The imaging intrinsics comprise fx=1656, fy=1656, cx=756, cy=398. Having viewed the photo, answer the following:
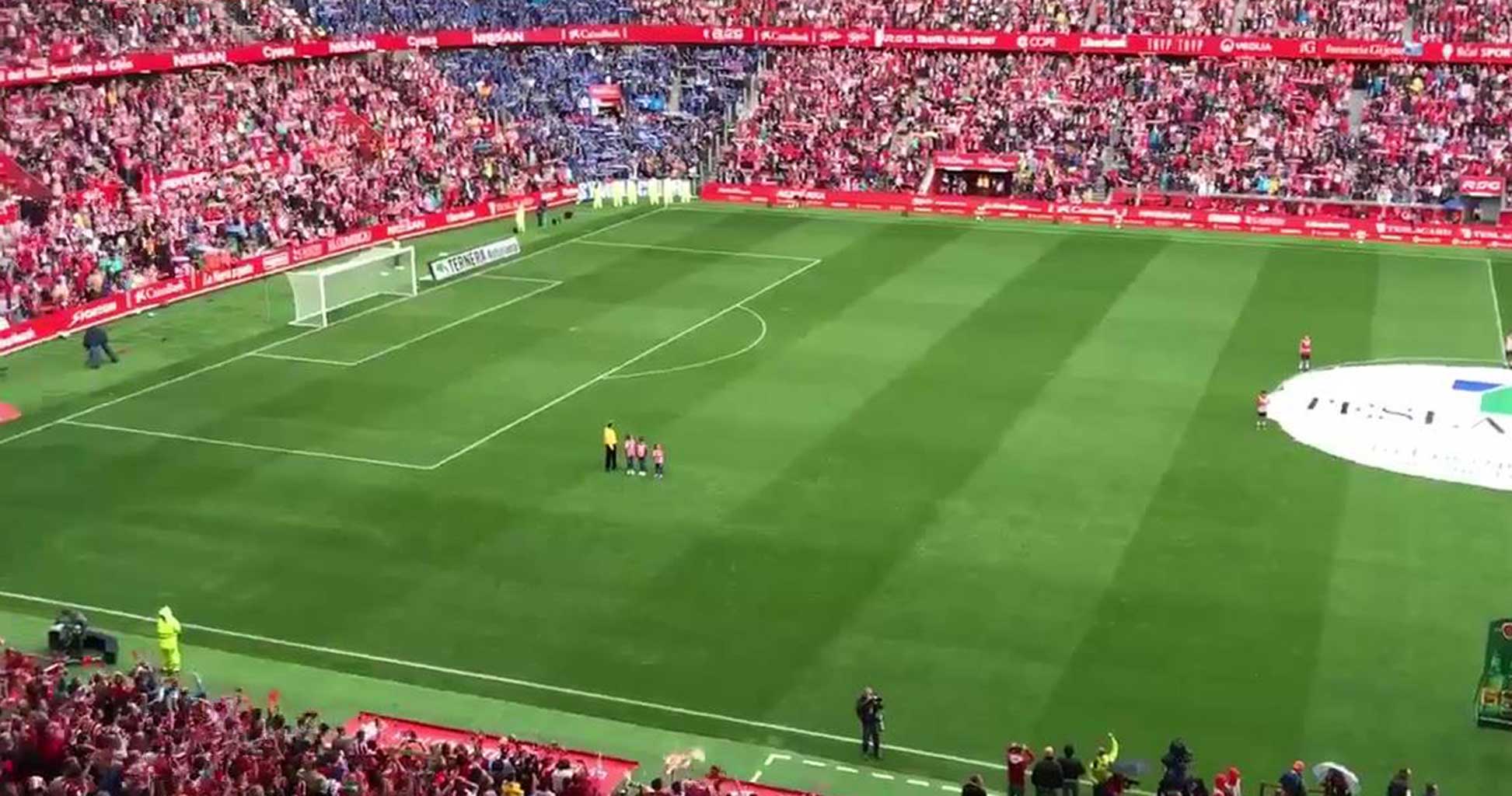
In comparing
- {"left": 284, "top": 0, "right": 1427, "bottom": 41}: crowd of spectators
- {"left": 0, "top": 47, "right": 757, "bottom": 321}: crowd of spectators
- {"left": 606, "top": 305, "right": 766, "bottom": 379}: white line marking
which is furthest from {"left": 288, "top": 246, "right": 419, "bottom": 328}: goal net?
{"left": 284, "top": 0, "right": 1427, "bottom": 41}: crowd of spectators

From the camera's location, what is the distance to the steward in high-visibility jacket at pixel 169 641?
27062 mm

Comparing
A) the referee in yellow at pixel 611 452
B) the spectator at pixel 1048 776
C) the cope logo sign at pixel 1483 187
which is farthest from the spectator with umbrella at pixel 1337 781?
the cope logo sign at pixel 1483 187

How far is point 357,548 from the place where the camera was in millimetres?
32938

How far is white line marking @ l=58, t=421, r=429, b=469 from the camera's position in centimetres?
3784

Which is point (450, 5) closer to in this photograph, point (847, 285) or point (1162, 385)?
Result: point (847, 285)

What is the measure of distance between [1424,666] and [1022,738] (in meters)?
7.42

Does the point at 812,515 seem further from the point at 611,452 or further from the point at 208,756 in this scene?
the point at 208,756

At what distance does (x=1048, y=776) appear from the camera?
73.9ft

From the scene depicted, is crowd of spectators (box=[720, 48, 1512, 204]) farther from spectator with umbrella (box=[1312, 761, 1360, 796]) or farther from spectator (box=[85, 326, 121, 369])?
spectator with umbrella (box=[1312, 761, 1360, 796])

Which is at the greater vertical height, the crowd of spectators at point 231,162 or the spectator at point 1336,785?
the crowd of spectators at point 231,162

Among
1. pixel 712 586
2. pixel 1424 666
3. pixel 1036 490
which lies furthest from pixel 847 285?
pixel 1424 666

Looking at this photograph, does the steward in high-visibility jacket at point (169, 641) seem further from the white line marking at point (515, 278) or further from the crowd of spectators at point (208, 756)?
the white line marking at point (515, 278)

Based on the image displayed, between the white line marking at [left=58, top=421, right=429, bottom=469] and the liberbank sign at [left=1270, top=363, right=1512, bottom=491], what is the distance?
845 inches

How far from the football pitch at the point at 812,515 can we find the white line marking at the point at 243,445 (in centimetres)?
12
